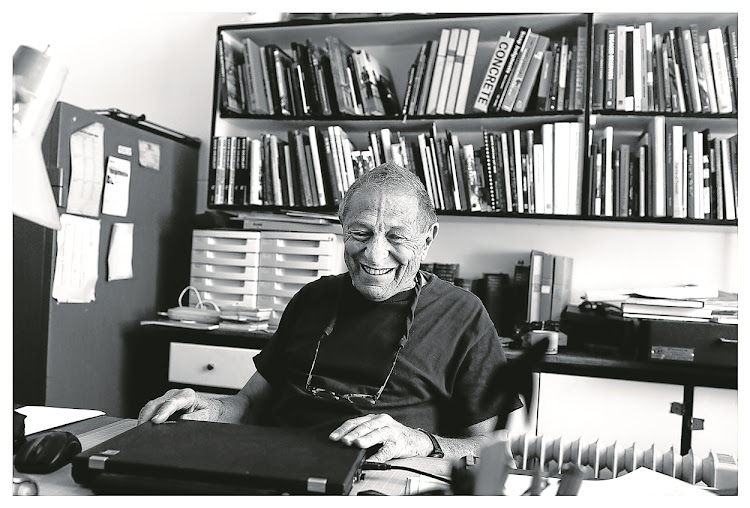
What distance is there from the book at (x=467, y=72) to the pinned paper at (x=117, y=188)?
1.22 m

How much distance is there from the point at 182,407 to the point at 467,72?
1.56 meters

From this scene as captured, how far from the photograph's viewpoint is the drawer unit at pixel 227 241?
2.35 meters

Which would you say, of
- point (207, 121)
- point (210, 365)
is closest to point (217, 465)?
point (210, 365)

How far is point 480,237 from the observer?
2434 mm

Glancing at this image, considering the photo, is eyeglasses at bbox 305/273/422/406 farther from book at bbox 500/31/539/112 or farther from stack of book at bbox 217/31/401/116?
stack of book at bbox 217/31/401/116

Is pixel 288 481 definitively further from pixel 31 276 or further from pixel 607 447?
pixel 31 276

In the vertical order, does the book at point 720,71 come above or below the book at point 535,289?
above

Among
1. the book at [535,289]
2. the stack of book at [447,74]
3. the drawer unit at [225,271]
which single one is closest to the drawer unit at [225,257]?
the drawer unit at [225,271]

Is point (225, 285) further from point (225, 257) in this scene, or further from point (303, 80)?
point (303, 80)

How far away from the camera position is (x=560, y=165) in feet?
6.89

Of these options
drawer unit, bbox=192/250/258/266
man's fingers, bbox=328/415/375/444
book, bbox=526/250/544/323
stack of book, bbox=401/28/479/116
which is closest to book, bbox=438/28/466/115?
stack of book, bbox=401/28/479/116

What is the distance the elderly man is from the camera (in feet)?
4.22

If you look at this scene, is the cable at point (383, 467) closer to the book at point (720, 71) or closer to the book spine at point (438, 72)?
the book spine at point (438, 72)

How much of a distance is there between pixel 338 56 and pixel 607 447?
1.58 m
